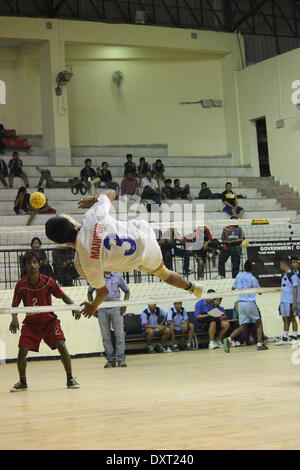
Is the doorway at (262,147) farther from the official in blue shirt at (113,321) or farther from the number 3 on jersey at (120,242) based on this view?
the number 3 on jersey at (120,242)

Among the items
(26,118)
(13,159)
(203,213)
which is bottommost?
(203,213)

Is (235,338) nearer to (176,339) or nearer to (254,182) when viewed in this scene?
(176,339)

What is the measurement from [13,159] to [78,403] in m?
15.6

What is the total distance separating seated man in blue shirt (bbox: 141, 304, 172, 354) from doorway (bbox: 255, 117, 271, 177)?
11.7 metres

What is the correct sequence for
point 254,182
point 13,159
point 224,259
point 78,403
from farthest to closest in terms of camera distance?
point 254,182, point 13,159, point 224,259, point 78,403

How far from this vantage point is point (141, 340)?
17328mm

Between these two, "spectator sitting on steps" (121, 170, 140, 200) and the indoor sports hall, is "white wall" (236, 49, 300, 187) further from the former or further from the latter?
"spectator sitting on steps" (121, 170, 140, 200)

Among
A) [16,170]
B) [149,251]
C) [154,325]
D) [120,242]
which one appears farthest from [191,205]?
[120,242]

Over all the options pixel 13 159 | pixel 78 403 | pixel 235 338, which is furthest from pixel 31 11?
pixel 78 403

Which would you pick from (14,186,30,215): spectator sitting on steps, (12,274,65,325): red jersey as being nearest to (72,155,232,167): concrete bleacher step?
(14,186,30,215): spectator sitting on steps

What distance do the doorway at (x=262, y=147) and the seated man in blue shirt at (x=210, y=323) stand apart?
1099 cm

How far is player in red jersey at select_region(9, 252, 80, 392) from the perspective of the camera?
32.9 feet

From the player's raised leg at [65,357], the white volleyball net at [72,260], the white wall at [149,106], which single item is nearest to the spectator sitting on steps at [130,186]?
the white volleyball net at [72,260]

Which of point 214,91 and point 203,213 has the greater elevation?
point 214,91
